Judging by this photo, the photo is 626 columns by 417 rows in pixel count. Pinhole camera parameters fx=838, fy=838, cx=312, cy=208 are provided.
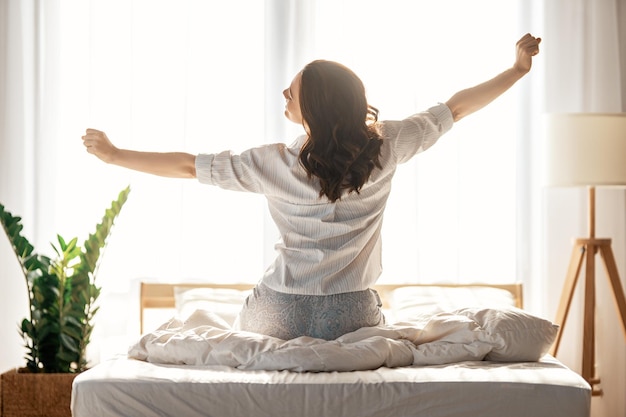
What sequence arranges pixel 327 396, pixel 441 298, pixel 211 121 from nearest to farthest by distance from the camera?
pixel 327 396
pixel 441 298
pixel 211 121

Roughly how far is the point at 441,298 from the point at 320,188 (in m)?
1.28

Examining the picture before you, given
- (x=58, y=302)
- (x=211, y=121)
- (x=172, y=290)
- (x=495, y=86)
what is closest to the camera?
(x=495, y=86)

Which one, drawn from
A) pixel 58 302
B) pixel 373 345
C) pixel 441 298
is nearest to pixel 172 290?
pixel 58 302

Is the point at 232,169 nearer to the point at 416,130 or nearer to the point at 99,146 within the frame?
the point at 99,146

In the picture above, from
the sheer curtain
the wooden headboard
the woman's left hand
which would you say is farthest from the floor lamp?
the woman's left hand

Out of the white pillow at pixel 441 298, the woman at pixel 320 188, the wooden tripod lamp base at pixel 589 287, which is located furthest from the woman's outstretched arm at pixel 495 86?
the wooden tripod lamp base at pixel 589 287

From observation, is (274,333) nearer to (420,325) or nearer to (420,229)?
(420,325)

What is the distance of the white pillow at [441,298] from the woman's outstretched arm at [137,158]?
126cm

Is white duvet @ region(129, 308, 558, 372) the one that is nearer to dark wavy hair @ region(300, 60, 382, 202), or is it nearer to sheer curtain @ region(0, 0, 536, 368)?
dark wavy hair @ region(300, 60, 382, 202)

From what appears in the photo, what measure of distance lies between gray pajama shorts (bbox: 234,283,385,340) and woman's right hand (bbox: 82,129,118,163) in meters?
0.61

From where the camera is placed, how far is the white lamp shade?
3.43m

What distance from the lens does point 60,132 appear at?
3.98 m

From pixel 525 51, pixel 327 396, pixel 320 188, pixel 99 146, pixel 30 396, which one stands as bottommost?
pixel 30 396

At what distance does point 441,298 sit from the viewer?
3.50 meters
